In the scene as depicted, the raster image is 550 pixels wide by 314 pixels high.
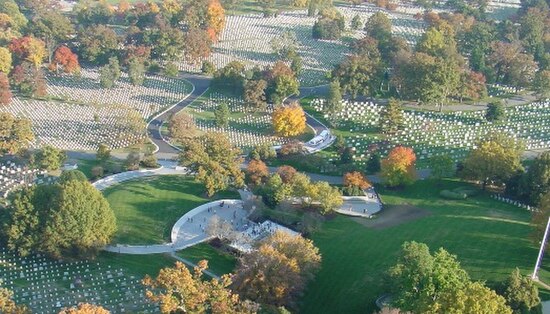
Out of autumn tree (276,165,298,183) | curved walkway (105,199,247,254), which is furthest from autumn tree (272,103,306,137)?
curved walkway (105,199,247,254)

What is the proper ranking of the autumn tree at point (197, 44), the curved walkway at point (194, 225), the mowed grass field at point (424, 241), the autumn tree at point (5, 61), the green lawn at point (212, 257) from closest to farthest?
the mowed grass field at point (424, 241), the green lawn at point (212, 257), the curved walkway at point (194, 225), the autumn tree at point (5, 61), the autumn tree at point (197, 44)

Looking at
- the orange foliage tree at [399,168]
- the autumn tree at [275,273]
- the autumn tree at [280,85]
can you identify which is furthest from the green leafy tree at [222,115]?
the autumn tree at [275,273]

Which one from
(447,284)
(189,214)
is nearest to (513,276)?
(447,284)

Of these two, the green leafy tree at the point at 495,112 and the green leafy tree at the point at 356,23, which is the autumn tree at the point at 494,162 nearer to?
the green leafy tree at the point at 495,112

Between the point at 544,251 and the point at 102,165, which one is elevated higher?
the point at 544,251

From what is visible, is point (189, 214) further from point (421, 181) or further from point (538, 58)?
point (538, 58)

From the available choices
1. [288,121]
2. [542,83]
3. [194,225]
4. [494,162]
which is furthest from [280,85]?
[542,83]

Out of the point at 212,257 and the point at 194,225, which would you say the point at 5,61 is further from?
the point at 212,257
